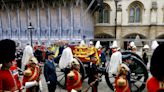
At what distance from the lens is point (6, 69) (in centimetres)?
427

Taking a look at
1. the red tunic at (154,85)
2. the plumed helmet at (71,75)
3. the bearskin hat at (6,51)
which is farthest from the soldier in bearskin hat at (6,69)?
the red tunic at (154,85)

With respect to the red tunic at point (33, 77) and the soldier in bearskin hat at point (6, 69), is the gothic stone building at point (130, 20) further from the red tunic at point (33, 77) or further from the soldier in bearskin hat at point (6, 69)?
the soldier in bearskin hat at point (6, 69)

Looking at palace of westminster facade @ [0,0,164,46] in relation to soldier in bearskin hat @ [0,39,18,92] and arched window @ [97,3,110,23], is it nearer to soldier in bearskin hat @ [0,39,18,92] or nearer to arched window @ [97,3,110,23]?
arched window @ [97,3,110,23]

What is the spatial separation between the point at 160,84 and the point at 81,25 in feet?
57.4

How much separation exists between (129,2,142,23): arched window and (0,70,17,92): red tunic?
26291 mm

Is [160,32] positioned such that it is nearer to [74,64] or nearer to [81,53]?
[81,53]

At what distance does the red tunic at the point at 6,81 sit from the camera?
4125mm

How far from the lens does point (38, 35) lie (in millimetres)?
21578

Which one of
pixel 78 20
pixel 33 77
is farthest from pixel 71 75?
pixel 78 20

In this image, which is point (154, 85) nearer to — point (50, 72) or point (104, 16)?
point (50, 72)

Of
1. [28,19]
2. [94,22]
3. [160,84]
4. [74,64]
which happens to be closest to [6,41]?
[74,64]

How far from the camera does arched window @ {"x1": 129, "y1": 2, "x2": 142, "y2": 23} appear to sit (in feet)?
94.9

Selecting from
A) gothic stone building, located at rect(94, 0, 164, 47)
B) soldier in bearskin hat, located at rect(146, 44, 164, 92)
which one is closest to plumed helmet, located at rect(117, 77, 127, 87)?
soldier in bearskin hat, located at rect(146, 44, 164, 92)

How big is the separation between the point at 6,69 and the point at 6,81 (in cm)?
23
